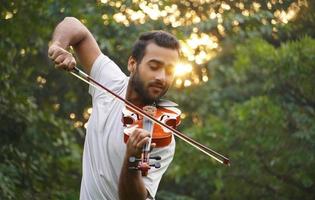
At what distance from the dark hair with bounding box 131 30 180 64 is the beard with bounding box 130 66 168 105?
0.38 feet

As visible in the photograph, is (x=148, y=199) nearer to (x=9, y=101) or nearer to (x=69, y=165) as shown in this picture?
(x=9, y=101)

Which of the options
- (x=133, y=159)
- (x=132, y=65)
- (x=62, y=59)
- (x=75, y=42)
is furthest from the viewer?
(x=75, y=42)

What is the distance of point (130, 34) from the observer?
303 inches

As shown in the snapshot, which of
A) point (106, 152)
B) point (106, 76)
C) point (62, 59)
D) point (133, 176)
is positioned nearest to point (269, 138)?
point (106, 76)

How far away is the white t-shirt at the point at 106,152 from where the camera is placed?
343 centimetres

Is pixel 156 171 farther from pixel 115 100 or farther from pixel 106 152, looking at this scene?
pixel 115 100

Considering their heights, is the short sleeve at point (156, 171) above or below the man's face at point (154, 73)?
below

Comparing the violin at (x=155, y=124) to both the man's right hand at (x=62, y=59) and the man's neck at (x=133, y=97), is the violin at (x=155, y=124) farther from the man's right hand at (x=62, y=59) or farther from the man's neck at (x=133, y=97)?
the man's right hand at (x=62, y=59)

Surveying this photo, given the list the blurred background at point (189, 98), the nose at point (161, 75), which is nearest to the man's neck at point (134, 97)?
→ the nose at point (161, 75)

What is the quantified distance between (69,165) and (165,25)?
5.79ft

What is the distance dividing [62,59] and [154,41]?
1.46ft

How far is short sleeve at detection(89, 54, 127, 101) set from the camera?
12.1 ft

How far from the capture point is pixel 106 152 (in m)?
3.46

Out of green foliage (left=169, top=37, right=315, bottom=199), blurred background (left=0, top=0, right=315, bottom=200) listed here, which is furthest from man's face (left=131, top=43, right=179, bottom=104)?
green foliage (left=169, top=37, right=315, bottom=199)
